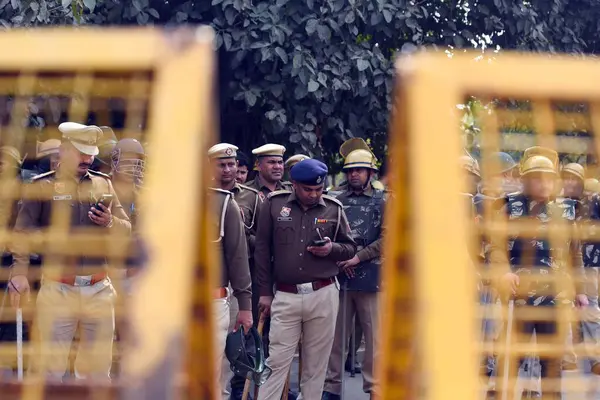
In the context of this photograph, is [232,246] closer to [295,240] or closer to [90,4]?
[295,240]

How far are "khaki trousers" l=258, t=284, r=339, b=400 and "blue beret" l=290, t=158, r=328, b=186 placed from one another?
0.68m

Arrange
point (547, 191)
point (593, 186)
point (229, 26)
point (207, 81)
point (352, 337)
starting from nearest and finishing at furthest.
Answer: point (207, 81)
point (547, 191)
point (593, 186)
point (352, 337)
point (229, 26)

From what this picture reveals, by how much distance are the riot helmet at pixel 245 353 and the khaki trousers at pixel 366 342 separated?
1167 mm

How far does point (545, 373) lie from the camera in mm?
3730

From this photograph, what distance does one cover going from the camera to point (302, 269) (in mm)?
4527

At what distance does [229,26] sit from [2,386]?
519cm

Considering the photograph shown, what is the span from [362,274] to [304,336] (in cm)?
74

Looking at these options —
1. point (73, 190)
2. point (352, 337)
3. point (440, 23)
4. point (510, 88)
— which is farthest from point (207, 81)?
point (440, 23)

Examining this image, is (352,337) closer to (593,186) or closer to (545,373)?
(545,373)

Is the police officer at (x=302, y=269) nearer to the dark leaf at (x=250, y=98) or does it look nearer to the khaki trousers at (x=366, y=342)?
the khaki trousers at (x=366, y=342)

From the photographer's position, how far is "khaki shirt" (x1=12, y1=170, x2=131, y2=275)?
10.8ft

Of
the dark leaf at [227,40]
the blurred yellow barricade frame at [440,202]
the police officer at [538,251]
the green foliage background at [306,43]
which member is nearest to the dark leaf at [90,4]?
the green foliage background at [306,43]

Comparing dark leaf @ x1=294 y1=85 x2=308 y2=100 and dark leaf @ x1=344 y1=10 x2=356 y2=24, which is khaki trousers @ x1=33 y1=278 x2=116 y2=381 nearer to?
dark leaf @ x1=294 y1=85 x2=308 y2=100

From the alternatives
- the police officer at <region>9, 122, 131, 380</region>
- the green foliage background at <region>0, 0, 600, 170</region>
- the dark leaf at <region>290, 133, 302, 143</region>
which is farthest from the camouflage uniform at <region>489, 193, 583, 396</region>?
the dark leaf at <region>290, 133, 302, 143</region>
